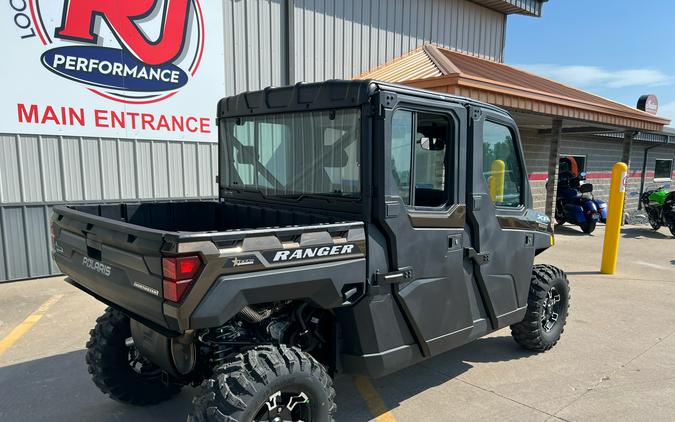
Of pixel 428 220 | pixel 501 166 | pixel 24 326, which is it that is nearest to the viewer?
pixel 428 220

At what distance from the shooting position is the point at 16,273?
22.9 ft

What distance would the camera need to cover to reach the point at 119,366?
11.3 ft

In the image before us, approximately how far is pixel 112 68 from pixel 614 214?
867cm

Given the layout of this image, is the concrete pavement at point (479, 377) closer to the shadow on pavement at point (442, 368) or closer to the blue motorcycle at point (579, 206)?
the shadow on pavement at point (442, 368)

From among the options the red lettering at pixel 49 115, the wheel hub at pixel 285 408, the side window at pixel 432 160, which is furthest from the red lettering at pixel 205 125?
the wheel hub at pixel 285 408

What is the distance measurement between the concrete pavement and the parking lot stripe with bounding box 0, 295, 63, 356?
65 mm

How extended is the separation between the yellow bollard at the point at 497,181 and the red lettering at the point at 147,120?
5.94m

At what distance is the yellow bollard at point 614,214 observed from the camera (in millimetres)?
7926

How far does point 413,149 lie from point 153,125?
590cm

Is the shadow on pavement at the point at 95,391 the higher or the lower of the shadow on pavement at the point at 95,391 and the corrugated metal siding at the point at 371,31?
the lower

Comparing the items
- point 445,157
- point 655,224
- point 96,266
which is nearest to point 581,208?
point 655,224

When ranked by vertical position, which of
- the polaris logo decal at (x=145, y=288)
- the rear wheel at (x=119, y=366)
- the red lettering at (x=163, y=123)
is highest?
the red lettering at (x=163, y=123)

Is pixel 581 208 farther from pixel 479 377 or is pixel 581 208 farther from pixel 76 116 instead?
pixel 76 116

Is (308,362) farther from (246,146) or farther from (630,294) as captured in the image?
(630,294)
